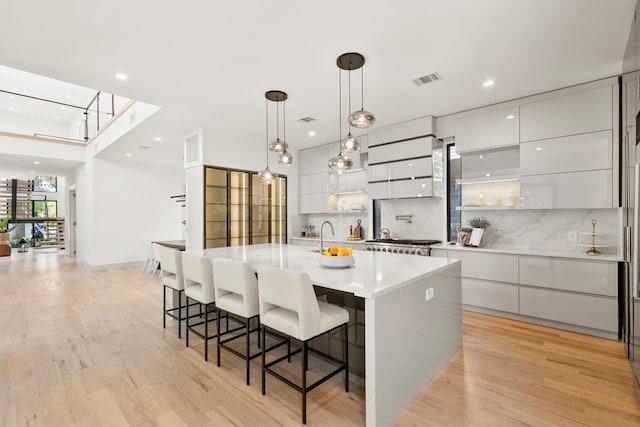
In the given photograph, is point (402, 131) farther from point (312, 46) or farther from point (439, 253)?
point (312, 46)

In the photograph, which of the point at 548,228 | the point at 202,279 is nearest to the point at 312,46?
the point at 202,279

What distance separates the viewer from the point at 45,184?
40.8 ft

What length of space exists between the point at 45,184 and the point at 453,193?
1518 centimetres

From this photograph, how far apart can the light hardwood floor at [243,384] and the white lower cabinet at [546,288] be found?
195 millimetres

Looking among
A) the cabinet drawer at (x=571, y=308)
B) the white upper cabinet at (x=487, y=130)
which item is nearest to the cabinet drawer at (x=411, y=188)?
the white upper cabinet at (x=487, y=130)

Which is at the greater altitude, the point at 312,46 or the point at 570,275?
the point at 312,46

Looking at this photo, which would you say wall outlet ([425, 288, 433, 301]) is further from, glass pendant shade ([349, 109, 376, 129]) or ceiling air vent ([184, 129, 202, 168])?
ceiling air vent ([184, 129, 202, 168])

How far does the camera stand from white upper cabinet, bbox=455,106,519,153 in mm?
3930

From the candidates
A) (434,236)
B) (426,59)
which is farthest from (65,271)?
(426,59)

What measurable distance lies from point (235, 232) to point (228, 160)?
1297 millimetres

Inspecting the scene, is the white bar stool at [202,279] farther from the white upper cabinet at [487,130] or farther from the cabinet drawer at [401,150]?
the white upper cabinet at [487,130]

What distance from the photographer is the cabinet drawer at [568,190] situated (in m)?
3.33

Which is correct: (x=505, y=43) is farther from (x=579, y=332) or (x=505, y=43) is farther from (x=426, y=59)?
(x=579, y=332)

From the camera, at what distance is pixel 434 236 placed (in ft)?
16.1
